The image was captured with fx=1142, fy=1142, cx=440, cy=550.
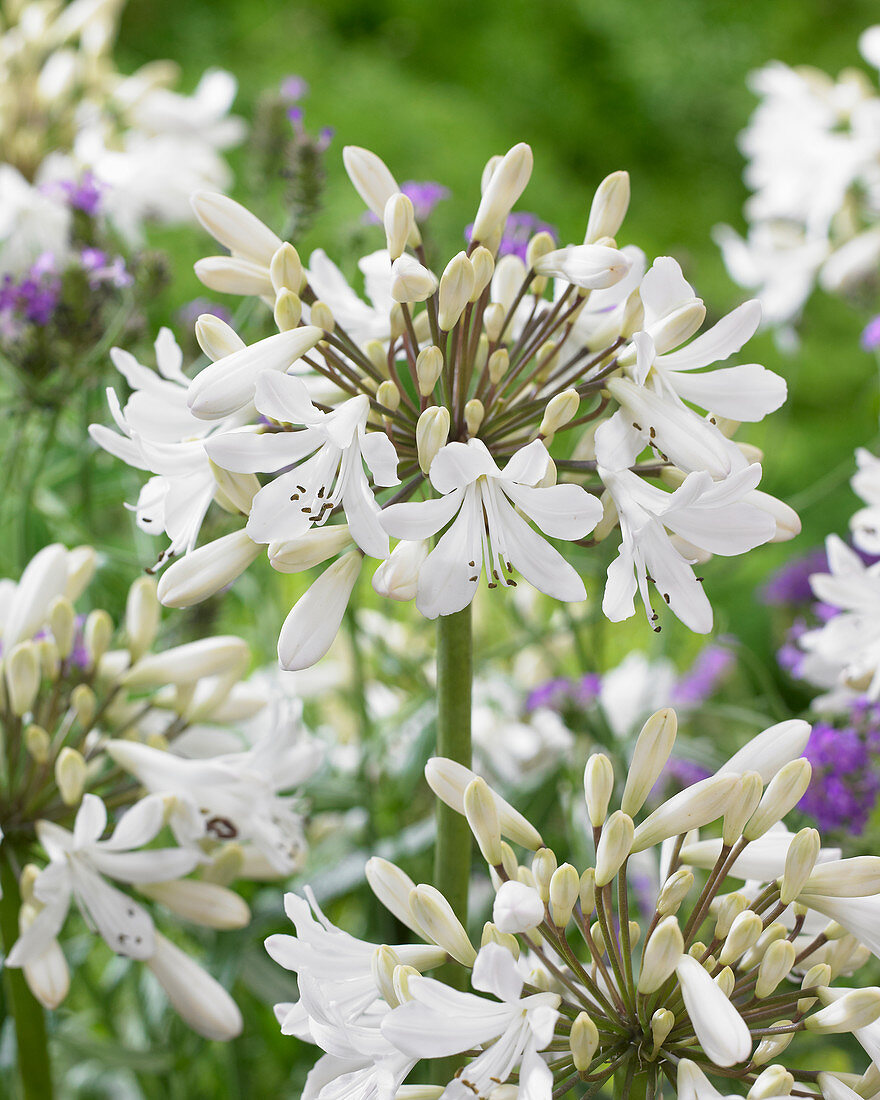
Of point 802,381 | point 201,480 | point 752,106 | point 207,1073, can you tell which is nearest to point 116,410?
point 201,480

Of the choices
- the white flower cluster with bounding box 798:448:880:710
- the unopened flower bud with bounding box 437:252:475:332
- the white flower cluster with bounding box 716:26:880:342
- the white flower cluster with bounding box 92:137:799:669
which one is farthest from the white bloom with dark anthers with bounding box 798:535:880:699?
the white flower cluster with bounding box 716:26:880:342

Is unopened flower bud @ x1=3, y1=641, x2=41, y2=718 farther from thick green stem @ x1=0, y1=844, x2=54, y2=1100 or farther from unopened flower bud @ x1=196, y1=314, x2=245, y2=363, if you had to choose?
unopened flower bud @ x1=196, y1=314, x2=245, y2=363

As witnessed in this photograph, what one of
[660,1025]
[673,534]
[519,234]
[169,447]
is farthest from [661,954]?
[519,234]

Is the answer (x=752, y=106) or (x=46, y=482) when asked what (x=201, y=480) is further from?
(x=752, y=106)

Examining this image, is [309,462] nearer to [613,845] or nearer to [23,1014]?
[613,845]

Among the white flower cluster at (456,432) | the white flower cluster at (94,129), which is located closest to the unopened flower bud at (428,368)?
the white flower cluster at (456,432)

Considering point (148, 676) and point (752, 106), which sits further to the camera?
point (752, 106)
